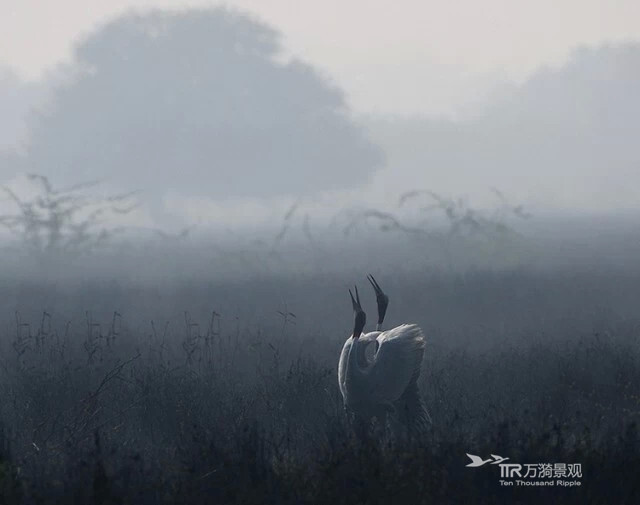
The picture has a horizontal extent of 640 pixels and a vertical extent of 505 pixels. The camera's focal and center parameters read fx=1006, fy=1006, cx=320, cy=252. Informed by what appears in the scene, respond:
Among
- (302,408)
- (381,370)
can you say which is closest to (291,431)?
(302,408)

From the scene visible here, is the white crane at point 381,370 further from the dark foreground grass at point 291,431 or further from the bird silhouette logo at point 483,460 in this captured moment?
the bird silhouette logo at point 483,460

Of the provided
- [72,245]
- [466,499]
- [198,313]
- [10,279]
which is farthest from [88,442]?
[72,245]

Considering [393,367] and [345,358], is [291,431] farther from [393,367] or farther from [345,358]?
[393,367]

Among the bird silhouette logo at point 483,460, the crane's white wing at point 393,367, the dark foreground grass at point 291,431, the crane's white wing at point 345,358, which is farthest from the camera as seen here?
the crane's white wing at point 345,358

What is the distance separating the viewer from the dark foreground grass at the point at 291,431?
547cm

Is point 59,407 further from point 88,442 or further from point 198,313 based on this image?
point 198,313

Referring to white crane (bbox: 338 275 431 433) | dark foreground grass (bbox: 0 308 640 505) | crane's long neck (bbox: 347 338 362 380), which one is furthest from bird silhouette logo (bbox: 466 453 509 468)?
crane's long neck (bbox: 347 338 362 380)

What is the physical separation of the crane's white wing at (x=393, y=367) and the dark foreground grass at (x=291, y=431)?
14.4 inches

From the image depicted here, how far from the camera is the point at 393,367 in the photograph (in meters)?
6.58

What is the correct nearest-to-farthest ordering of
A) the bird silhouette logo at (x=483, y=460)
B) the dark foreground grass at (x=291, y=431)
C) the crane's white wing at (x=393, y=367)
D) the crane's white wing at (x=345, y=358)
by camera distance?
1. the dark foreground grass at (x=291, y=431)
2. the bird silhouette logo at (x=483, y=460)
3. the crane's white wing at (x=393, y=367)
4. the crane's white wing at (x=345, y=358)

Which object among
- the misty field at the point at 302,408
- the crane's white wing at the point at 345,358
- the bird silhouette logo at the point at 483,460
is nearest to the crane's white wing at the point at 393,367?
the crane's white wing at the point at 345,358

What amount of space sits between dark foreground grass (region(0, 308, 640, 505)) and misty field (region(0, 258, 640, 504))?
2 centimetres

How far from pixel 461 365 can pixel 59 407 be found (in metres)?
3.97

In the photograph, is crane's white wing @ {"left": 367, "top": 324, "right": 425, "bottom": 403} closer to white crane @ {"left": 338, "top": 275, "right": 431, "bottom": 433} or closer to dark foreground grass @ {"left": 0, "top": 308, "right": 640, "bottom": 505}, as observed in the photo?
white crane @ {"left": 338, "top": 275, "right": 431, "bottom": 433}
